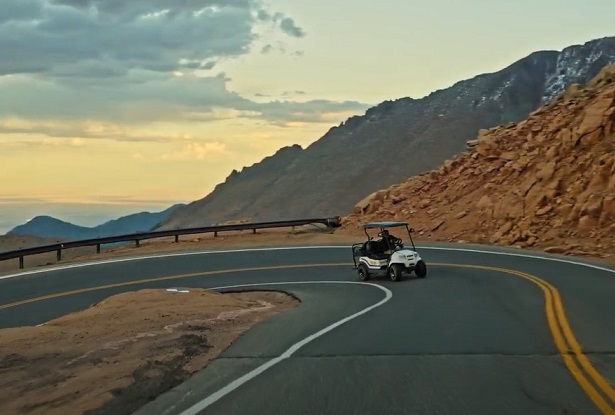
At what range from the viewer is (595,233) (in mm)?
40656

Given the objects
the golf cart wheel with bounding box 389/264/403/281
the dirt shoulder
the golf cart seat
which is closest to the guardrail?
the golf cart seat

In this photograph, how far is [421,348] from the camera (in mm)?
12953

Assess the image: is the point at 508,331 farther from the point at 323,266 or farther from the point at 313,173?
the point at 313,173

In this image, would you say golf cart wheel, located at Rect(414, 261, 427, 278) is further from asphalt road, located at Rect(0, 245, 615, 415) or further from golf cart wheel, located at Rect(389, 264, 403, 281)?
golf cart wheel, located at Rect(389, 264, 403, 281)

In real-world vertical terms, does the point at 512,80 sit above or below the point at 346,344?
above

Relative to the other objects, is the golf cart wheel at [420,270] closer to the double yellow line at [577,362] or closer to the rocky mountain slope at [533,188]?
the double yellow line at [577,362]

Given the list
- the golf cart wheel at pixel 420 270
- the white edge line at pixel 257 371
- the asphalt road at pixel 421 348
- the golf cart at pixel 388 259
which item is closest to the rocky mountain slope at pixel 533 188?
the asphalt road at pixel 421 348

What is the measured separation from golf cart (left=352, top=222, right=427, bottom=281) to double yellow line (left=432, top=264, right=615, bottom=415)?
8.86 meters

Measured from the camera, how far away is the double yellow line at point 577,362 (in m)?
9.09

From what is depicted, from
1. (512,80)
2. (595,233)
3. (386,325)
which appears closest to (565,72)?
(512,80)

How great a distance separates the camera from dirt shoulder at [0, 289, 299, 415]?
9.90 metres

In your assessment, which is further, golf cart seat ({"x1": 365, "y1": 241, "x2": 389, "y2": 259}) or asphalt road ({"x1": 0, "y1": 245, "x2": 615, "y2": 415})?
golf cart seat ({"x1": 365, "y1": 241, "x2": 389, "y2": 259})

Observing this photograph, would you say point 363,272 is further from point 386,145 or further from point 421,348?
point 386,145

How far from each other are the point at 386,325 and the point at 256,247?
28950 millimetres
